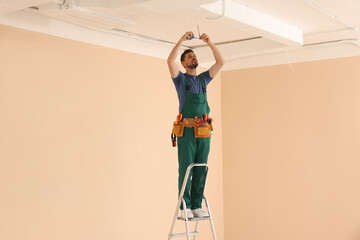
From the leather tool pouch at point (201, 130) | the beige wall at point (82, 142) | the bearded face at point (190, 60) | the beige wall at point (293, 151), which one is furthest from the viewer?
the beige wall at point (293, 151)

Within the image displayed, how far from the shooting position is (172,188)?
6004 mm

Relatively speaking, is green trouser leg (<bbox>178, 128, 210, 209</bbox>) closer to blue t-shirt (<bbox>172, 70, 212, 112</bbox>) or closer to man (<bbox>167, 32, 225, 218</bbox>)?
man (<bbox>167, 32, 225, 218</bbox>)

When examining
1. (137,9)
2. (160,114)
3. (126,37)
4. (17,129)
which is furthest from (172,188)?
A: (137,9)

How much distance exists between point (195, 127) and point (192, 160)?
10.1 inches

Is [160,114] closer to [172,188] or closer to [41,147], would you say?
[172,188]

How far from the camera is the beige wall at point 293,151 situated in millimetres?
5906

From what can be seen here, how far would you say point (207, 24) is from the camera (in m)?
5.05

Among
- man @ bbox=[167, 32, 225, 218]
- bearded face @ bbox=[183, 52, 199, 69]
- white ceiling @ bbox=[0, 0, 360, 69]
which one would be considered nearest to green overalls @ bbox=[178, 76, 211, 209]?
man @ bbox=[167, 32, 225, 218]

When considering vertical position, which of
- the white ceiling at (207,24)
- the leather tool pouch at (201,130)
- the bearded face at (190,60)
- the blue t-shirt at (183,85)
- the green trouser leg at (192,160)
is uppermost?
the white ceiling at (207,24)

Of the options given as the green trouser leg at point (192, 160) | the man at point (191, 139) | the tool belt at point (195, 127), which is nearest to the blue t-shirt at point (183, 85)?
the man at point (191, 139)

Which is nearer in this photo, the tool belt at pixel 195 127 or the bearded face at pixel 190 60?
the tool belt at pixel 195 127

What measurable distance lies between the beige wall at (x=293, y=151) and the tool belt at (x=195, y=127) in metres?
2.73

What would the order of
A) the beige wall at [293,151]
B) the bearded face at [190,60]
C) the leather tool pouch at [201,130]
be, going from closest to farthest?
the leather tool pouch at [201,130] → the bearded face at [190,60] → the beige wall at [293,151]

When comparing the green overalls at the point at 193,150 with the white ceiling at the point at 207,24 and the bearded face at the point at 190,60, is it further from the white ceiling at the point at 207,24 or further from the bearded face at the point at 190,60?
the white ceiling at the point at 207,24
